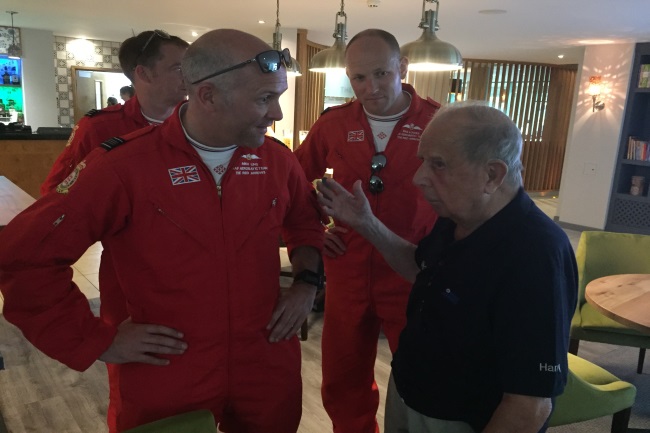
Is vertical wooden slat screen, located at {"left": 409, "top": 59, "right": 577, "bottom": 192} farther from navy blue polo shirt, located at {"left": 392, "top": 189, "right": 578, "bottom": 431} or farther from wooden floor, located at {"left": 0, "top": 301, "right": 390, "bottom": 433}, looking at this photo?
navy blue polo shirt, located at {"left": 392, "top": 189, "right": 578, "bottom": 431}

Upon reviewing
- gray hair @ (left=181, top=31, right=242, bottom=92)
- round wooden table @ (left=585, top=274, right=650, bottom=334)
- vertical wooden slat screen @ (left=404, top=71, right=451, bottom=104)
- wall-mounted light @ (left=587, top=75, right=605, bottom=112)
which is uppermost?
vertical wooden slat screen @ (left=404, top=71, right=451, bottom=104)

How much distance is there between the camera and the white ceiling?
19.0ft

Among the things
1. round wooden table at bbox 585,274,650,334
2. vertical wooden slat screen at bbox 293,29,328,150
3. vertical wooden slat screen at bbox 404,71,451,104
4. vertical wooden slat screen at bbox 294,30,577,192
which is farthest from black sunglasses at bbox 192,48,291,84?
vertical wooden slat screen at bbox 404,71,451,104

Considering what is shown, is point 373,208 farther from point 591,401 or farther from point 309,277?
point 591,401

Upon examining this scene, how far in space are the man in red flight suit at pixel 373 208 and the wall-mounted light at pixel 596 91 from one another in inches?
268

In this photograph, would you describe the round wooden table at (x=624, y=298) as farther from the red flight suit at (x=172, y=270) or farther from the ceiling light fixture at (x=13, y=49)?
the ceiling light fixture at (x=13, y=49)

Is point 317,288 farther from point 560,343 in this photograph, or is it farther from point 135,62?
point 135,62

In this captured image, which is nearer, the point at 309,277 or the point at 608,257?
the point at 309,277

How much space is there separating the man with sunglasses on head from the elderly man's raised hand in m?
0.84

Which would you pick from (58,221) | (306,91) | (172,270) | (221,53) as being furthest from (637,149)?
(58,221)

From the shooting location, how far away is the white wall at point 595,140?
7.57 metres

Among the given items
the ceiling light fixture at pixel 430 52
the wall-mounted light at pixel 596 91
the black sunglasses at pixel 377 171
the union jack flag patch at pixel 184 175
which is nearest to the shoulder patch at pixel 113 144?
the union jack flag patch at pixel 184 175

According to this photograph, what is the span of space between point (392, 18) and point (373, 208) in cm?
556

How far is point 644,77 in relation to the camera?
7.32 metres
